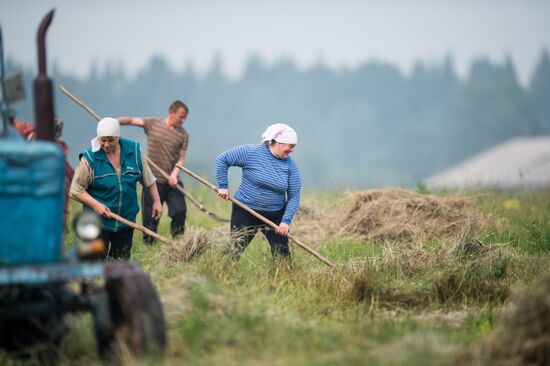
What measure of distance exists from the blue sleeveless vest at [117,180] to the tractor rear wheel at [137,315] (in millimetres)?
2730

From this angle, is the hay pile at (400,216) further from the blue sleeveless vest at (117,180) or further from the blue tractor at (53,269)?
the blue tractor at (53,269)

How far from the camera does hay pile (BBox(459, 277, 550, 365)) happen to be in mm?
5266

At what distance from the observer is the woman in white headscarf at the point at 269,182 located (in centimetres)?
899

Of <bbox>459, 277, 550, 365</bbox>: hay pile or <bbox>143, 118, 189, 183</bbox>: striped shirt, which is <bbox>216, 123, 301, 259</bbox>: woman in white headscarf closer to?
<bbox>143, 118, 189, 183</bbox>: striped shirt

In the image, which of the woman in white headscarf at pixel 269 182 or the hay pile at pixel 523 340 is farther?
the woman in white headscarf at pixel 269 182

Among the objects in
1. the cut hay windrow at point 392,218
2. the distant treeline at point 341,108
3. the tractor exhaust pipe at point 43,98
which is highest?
the tractor exhaust pipe at point 43,98

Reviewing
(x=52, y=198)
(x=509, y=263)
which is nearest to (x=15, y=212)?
(x=52, y=198)

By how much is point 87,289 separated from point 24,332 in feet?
1.74

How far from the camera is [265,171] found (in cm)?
902

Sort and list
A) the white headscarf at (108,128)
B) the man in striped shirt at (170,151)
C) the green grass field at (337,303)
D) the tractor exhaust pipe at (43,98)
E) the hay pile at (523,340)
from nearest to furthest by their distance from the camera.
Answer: the hay pile at (523,340) < the green grass field at (337,303) < the tractor exhaust pipe at (43,98) < the white headscarf at (108,128) < the man in striped shirt at (170,151)

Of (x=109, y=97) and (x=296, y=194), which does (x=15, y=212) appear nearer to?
(x=296, y=194)

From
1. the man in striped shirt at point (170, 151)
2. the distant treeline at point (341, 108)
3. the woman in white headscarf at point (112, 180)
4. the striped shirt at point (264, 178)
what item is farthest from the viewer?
the distant treeline at point (341, 108)

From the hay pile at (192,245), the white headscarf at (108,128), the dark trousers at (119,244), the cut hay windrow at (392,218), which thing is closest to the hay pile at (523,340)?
the hay pile at (192,245)

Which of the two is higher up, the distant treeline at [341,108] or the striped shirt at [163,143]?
the striped shirt at [163,143]
